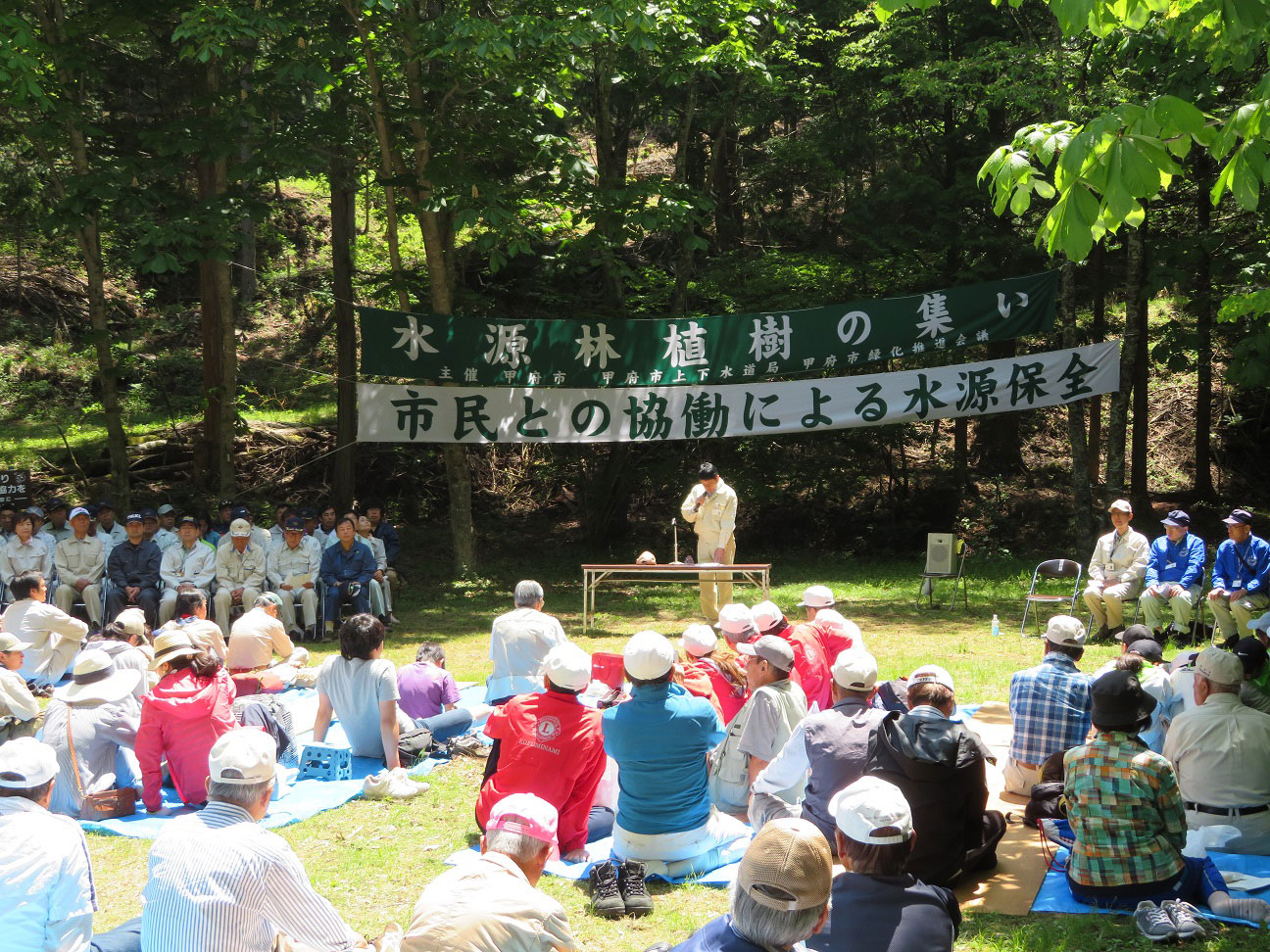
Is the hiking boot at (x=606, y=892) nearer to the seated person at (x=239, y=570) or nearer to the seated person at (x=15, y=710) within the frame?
the seated person at (x=15, y=710)

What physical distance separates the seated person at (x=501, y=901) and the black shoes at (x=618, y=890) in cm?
153

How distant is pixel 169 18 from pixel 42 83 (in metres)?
1.59

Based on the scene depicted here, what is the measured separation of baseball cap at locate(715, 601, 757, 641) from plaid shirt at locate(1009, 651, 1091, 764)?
1.38 m

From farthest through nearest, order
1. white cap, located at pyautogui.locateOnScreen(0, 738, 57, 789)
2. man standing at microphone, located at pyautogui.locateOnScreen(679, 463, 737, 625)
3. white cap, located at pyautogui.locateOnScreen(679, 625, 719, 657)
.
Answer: man standing at microphone, located at pyautogui.locateOnScreen(679, 463, 737, 625) < white cap, located at pyautogui.locateOnScreen(679, 625, 719, 657) < white cap, located at pyautogui.locateOnScreen(0, 738, 57, 789)

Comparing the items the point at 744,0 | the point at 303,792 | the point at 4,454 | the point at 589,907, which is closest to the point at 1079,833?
the point at 589,907

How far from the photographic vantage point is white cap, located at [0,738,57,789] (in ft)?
10.9

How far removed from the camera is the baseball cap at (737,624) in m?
5.86

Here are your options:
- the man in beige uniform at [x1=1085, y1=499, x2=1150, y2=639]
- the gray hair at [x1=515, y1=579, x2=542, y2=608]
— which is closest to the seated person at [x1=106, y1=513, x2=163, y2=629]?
the gray hair at [x1=515, y1=579, x2=542, y2=608]

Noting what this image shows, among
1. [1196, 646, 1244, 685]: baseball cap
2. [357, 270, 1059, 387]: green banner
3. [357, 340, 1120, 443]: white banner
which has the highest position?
[357, 270, 1059, 387]: green banner

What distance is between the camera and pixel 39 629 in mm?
7875

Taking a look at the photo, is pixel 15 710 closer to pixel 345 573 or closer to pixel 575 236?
pixel 345 573

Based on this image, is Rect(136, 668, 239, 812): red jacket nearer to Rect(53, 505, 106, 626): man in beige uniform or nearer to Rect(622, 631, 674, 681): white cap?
Rect(622, 631, 674, 681): white cap

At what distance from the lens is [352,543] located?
10977 millimetres

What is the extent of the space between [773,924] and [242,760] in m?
1.61
